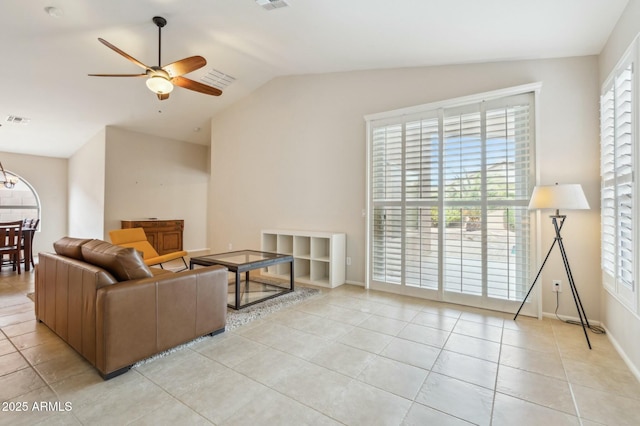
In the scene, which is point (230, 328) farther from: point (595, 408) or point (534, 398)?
point (595, 408)

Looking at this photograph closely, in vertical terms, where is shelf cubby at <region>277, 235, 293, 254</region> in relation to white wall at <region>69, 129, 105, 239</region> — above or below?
below

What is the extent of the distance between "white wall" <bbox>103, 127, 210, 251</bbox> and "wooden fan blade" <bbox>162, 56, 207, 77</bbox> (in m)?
3.98

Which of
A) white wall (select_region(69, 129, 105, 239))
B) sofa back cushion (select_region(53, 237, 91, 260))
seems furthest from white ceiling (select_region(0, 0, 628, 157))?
sofa back cushion (select_region(53, 237, 91, 260))

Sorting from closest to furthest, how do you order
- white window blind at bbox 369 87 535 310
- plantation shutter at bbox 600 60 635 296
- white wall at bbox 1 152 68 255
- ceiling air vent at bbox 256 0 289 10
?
plantation shutter at bbox 600 60 635 296, ceiling air vent at bbox 256 0 289 10, white window blind at bbox 369 87 535 310, white wall at bbox 1 152 68 255

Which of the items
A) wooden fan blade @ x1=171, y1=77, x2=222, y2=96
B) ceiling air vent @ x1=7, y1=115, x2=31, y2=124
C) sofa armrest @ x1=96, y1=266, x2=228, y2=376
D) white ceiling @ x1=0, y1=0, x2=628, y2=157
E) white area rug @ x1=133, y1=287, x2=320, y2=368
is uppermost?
white ceiling @ x1=0, y1=0, x2=628, y2=157

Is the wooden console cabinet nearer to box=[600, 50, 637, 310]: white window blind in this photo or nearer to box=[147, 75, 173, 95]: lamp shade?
box=[147, 75, 173, 95]: lamp shade

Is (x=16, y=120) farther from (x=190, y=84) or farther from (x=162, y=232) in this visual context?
(x=190, y=84)

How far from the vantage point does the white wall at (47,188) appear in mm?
7051

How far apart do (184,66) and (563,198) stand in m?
3.89

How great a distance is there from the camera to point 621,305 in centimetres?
237

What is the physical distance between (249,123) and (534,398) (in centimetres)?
557

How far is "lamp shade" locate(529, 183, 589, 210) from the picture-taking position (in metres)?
2.59

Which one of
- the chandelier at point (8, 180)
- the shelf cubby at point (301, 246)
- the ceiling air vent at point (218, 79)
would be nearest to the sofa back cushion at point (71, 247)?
the shelf cubby at point (301, 246)

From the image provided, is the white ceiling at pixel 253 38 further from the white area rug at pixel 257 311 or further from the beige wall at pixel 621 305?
the white area rug at pixel 257 311
